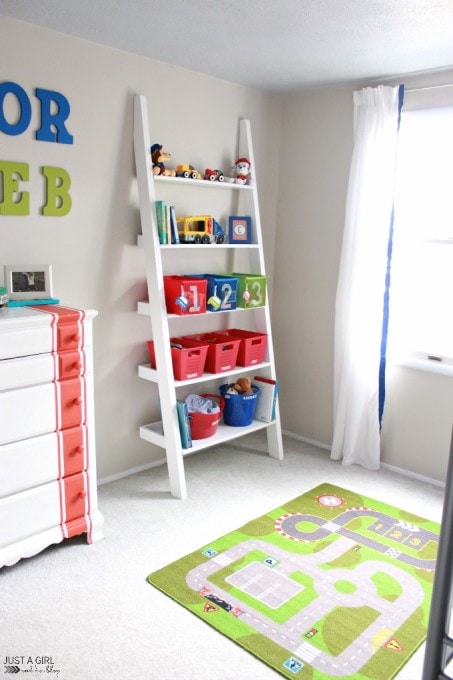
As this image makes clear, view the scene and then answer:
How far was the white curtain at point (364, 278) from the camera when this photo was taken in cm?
331

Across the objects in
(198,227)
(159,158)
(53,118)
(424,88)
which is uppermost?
(424,88)

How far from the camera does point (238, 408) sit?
3.44 m

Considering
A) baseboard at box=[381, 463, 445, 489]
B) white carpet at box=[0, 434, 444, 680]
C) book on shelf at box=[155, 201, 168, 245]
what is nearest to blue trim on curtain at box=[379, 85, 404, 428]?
baseboard at box=[381, 463, 445, 489]

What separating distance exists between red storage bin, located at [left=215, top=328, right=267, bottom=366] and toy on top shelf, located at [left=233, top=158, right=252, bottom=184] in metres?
0.94

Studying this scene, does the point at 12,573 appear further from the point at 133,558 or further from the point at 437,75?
the point at 437,75

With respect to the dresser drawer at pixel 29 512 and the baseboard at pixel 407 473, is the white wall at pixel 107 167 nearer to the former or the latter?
the dresser drawer at pixel 29 512

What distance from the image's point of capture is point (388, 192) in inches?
131

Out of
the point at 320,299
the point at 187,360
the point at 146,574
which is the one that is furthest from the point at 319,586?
the point at 320,299

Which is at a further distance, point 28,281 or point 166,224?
point 166,224

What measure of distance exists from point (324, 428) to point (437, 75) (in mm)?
2250

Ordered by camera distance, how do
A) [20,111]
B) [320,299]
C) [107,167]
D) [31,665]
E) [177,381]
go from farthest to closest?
[320,299], [177,381], [107,167], [20,111], [31,665]

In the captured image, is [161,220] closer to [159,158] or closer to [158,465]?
[159,158]

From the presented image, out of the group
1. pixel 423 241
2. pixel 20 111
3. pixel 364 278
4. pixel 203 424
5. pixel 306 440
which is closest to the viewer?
pixel 20 111

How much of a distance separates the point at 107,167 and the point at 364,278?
5.31ft
